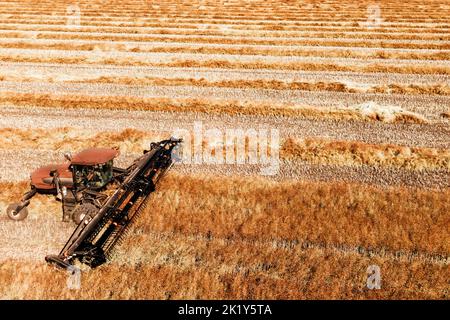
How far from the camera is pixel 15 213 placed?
1231 centimetres

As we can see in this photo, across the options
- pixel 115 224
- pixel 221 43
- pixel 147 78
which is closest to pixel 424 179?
pixel 115 224

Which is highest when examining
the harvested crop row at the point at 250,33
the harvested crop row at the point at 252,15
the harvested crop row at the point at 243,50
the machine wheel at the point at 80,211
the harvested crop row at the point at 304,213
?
the harvested crop row at the point at 252,15

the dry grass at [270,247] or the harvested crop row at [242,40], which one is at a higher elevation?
the harvested crop row at [242,40]

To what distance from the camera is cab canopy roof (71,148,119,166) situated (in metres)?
12.0

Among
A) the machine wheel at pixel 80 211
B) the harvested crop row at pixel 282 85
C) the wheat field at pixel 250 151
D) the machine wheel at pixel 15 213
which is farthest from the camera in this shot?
the harvested crop row at pixel 282 85

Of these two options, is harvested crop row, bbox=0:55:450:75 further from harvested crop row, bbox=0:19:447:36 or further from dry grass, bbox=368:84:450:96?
harvested crop row, bbox=0:19:447:36

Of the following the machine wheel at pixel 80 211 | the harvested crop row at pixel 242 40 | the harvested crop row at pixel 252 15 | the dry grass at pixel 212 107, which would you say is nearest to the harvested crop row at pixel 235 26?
the harvested crop row at pixel 252 15

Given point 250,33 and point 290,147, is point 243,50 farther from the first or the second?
point 290,147

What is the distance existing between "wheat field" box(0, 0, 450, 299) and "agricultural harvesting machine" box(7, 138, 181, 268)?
1.46ft

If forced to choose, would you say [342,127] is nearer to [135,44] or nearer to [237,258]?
[237,258]

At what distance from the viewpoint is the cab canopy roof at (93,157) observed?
12023 millimetres

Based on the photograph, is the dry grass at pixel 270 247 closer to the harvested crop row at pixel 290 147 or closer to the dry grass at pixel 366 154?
the dry grass at pixel 366 154

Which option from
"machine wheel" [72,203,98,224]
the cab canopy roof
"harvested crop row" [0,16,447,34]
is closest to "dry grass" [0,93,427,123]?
the cab canopy roof
